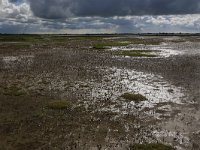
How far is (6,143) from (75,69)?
89.9 feet

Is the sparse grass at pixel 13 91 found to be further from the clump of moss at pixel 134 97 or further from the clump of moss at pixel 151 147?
the clump of moss at pixel 151 147

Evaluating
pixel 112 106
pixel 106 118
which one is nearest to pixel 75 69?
pixel 112 106

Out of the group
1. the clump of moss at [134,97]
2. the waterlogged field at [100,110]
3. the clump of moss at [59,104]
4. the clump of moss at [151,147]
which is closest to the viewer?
the clump of moss at [151,147]

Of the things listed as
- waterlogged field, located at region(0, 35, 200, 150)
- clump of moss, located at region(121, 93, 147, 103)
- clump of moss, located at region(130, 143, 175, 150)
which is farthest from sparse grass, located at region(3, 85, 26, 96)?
clump of moss, located at region(130, 143, 175, 150)

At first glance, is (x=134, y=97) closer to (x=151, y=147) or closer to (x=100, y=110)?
(x=100, y=110)

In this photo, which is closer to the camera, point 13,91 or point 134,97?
point 134,97

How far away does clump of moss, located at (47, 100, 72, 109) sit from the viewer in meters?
24.5

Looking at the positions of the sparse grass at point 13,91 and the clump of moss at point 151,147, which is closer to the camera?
the clump of moss at point 151,147

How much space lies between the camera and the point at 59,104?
24.9 m

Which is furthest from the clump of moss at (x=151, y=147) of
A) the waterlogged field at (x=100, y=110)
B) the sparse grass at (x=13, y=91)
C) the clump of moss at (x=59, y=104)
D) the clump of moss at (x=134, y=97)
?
the sparse grass at (x=13, y=91)

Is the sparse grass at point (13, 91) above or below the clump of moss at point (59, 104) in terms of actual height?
below

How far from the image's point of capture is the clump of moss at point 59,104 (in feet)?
80.2

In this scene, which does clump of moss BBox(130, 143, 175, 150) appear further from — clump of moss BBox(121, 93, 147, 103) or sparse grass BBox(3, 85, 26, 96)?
sparse grass BBox(3, 85, 26, 96)

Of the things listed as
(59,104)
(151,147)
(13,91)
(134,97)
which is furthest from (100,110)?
(13,91)
